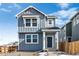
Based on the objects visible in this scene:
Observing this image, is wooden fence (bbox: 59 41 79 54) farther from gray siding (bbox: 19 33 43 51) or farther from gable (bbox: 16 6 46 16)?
gable (bbox: 16 6 46 16)

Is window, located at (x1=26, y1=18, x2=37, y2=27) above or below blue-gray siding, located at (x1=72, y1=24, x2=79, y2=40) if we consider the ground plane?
above

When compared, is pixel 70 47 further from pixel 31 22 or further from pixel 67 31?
pixel 31 22

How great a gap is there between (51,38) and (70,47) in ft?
1.01

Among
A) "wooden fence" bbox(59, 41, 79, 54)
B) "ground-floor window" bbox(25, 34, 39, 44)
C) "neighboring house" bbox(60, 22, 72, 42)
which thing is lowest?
"wooden fence" bbox(59, 41, 79, 54)

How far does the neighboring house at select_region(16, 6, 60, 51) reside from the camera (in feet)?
13.3

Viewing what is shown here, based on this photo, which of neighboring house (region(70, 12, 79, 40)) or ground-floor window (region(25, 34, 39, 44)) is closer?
neighboring house (region(70, 12, 79, 40))

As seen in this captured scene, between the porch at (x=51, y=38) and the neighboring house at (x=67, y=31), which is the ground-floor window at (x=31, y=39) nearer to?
the porch at (x=51, y=38)

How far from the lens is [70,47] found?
403 centimetres

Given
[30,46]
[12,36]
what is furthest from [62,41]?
[12,36]

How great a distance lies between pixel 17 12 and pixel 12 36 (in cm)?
36

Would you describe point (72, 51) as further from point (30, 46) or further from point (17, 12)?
point (17, 12)

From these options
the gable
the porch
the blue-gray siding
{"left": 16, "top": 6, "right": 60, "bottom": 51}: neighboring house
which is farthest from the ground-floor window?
the blue-gray siding

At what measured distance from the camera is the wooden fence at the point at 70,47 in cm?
399

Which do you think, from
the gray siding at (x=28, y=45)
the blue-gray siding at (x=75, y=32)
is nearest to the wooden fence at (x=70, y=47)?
the blue-gray siding at (x=75, y=32)
